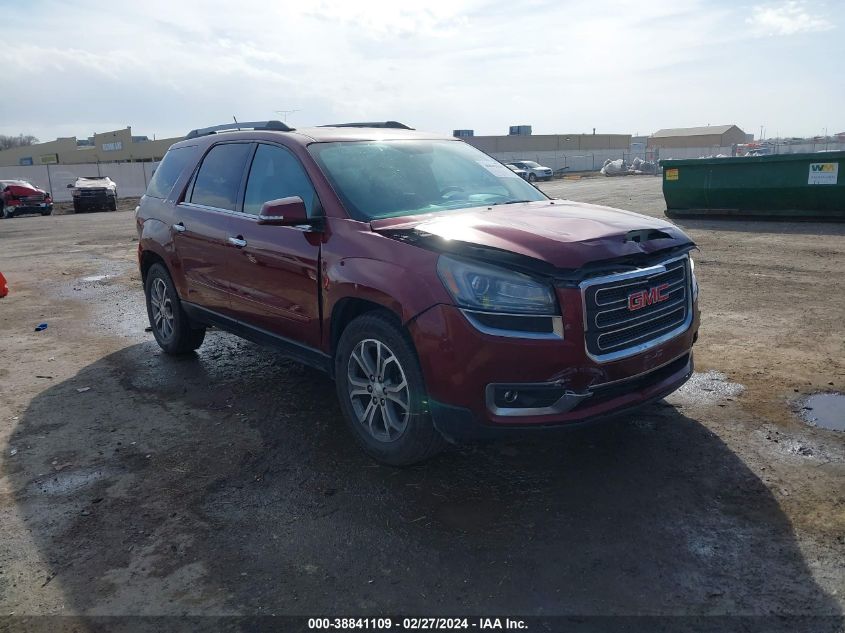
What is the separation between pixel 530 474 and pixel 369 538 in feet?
3.40

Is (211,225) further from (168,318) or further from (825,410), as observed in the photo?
(825,410)

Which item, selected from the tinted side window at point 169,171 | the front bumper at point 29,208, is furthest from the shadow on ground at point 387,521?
the front bumper at point 29,208

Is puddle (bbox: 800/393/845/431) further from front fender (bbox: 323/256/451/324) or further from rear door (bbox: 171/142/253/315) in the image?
rear door (bbox: 171/142/253/315)

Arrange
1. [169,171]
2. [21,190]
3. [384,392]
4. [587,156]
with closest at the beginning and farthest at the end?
[384,392] < [169,171] < [21,190] < [587,156]

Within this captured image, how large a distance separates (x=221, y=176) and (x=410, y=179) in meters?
1.72

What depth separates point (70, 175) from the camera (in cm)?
3709

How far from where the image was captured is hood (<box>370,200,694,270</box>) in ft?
10.9

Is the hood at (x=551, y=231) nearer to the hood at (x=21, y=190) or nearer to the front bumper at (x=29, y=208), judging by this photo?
the hood at (x=21, y=190)

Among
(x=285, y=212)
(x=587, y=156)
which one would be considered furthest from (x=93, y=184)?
(x=587, y=156)

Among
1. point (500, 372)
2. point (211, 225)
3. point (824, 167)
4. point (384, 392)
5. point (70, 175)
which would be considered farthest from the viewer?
point (70, 175)

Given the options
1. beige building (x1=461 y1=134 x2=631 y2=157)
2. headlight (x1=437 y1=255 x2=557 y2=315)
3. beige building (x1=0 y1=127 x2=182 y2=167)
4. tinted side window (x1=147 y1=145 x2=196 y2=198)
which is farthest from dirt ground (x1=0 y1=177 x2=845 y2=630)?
beige building (x1=0 y1=127 x2=182 y2=167)

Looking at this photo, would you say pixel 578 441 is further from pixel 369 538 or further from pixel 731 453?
pixel 369 538

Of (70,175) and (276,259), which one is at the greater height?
(70,175)

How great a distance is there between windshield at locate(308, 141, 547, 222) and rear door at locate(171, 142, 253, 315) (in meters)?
0.99
